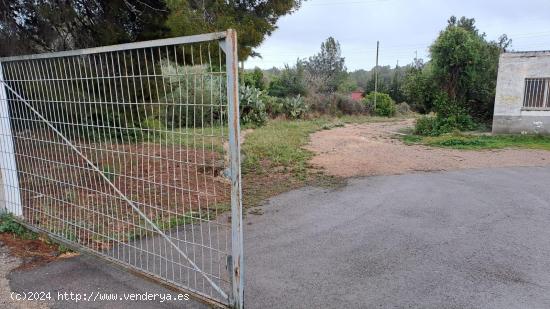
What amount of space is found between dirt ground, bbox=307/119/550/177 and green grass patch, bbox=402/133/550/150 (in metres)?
0.67

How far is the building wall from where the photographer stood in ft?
40.9

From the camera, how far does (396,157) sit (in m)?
9.67

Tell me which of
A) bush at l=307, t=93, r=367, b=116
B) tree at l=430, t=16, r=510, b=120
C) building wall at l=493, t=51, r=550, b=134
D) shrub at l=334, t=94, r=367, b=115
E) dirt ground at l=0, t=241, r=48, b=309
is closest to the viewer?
dirt ground at l=0, t=241, r=48, b=309

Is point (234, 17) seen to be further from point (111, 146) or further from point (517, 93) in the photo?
point (517, 93)

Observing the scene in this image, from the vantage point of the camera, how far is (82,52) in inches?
124

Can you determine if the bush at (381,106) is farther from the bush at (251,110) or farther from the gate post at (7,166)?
the gate post at (7,166)

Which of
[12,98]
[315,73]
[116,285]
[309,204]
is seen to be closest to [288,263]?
[116,285]

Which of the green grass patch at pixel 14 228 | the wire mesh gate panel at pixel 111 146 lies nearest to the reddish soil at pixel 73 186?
the wire mesh gate panel at pixel 111 146

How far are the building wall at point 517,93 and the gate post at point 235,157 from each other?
1349 cm

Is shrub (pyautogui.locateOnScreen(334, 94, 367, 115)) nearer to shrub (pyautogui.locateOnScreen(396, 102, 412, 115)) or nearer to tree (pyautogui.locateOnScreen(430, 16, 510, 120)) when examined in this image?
shrub (pyautogui.locateOnScreen(396, 102, 412, 115))

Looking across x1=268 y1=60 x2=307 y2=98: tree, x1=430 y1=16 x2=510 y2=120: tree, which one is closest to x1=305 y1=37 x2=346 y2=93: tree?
x1=268 y1=60 x2=307 y2=98: tree

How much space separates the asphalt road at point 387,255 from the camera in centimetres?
310

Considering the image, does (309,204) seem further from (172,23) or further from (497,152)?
(497,152)

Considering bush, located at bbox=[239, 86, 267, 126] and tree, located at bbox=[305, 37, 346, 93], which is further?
tree, located at bbox=[305, 37, 346, 93]
